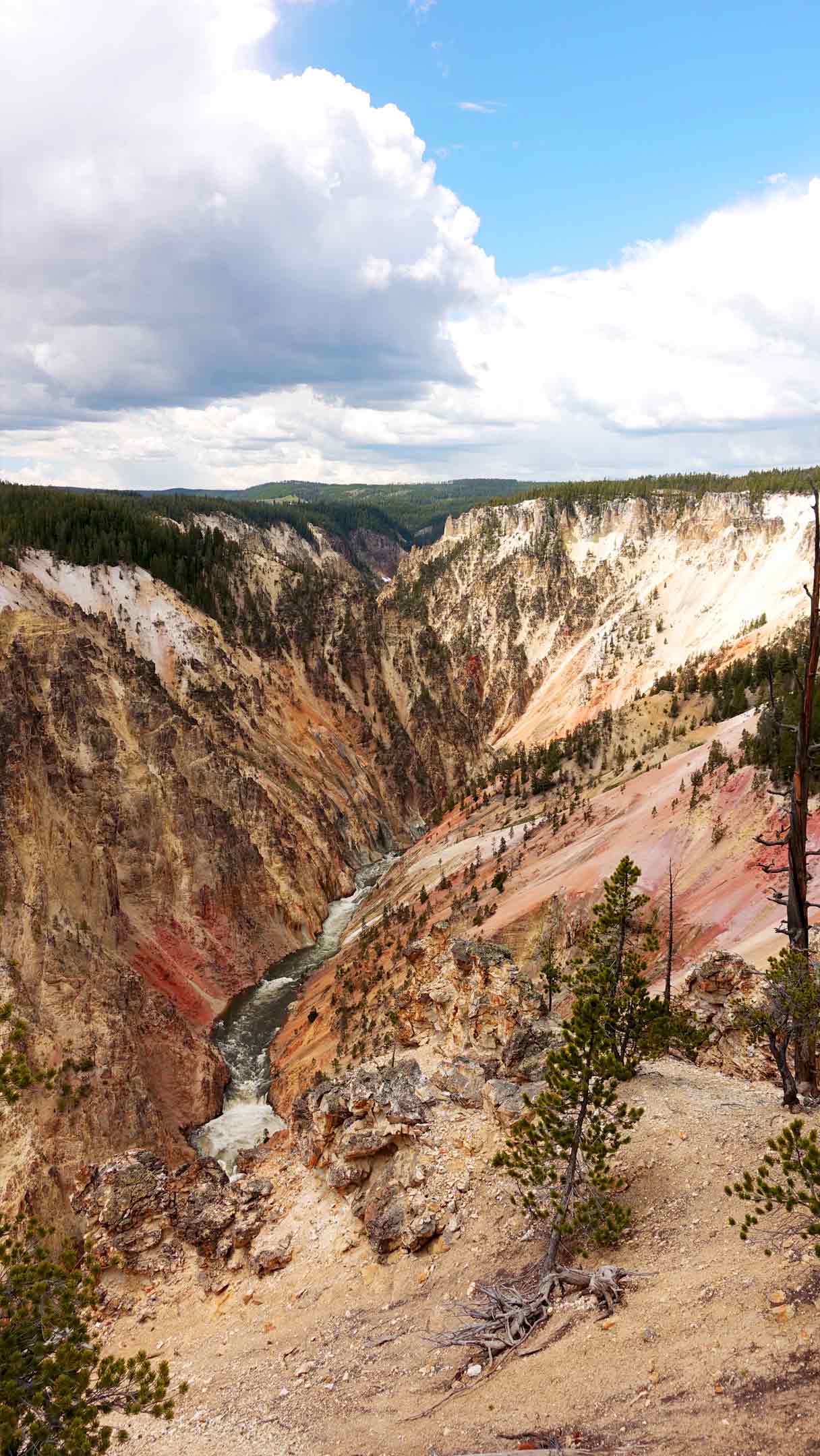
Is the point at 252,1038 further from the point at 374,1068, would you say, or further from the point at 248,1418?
the point at 248,1418

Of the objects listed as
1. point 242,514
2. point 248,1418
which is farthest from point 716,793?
point 242,514

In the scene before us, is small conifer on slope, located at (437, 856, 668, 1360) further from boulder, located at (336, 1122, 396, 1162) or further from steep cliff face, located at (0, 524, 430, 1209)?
steep cliff face, located at (0, 524, 430, 1209)

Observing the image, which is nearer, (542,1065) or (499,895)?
(542,1065)

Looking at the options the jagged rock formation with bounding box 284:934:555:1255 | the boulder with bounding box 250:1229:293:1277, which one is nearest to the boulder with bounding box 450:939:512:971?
the jagged rock formation with bounding box 284:934:555:1255

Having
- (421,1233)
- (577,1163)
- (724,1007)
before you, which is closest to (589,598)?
(724,1007)

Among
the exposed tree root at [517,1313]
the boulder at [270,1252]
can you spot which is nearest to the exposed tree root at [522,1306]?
the exposed tree root at [517,1313]

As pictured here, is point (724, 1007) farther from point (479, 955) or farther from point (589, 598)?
point (589, 598)
